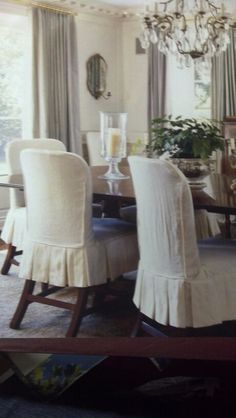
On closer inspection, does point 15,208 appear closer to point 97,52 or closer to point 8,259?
point 8,259

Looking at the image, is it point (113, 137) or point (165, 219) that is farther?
point (113, 137)

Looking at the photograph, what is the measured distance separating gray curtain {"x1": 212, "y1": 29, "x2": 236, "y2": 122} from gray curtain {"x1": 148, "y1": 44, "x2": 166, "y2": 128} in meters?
0.66

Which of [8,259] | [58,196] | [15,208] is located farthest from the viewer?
[8,259]

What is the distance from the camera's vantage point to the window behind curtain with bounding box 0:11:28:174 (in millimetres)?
5602

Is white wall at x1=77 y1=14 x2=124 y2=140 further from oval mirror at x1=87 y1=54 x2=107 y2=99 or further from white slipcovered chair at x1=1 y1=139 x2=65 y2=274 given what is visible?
white slipcovered chair at x1=1 y1=139 x2=65 y2=274

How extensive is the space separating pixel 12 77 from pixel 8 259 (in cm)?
254

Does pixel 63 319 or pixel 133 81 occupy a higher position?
pixel 133 81

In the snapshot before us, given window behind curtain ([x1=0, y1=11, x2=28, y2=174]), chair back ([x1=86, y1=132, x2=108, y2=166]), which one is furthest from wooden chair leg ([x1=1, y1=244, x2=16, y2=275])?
window behind curtain ([x1=0, y1=11, x2=28, y2=174])

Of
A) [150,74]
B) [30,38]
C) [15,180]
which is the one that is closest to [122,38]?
[150,74]

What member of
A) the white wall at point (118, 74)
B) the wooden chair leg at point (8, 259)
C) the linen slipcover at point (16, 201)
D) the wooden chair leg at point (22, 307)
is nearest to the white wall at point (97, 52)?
the white wall at point (118, 74)

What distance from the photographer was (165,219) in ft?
7.75

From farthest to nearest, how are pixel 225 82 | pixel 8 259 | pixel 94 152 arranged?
pixel 225 82
pixel 94 152
pixel 8 259

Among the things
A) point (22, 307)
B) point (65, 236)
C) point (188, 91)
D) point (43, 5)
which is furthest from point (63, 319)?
point (188, 91)

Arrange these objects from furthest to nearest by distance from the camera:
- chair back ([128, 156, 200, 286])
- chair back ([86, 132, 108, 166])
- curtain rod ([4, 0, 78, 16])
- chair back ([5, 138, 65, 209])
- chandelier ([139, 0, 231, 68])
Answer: curtain rod ([4, 0, 78, 16]), chair back ([86, 132, 108, 166]), chandelier ([139, 0, 231, 68]), chair back ([5, 138, 65, 209]), chair back ([128, 156, 200, 286])
